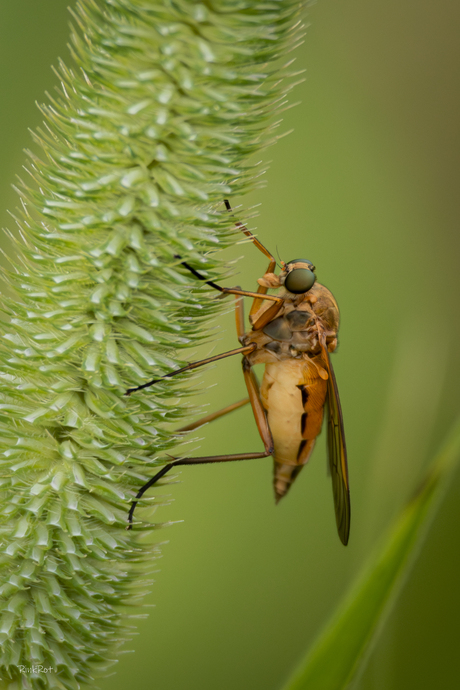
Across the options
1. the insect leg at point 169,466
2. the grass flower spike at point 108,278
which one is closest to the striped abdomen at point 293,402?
the insect leg at point 169,466

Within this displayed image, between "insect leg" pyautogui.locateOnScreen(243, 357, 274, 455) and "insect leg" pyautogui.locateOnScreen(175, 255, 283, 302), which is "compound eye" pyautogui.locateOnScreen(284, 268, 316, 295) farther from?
"insect leg" pyautogui.locateOnScreen(243, 357, 274, 455)

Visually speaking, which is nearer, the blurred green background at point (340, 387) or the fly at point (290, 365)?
the fly at point (290, 365)

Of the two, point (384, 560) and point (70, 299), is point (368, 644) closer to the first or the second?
point (384, 560)

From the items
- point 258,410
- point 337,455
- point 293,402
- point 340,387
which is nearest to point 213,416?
point 258,410

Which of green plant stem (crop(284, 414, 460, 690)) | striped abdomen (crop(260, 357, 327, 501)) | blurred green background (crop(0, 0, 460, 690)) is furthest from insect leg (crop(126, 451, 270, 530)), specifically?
green plant stem (crop(284, 414, 460, 690))

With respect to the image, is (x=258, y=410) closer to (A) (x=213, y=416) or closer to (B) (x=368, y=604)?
(A) (x=213, y=416)

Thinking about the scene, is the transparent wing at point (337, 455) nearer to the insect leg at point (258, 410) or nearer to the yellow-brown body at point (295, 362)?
the yellow-brown body at point (295, 362)

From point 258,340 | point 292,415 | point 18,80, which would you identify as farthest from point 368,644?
point 18,80
